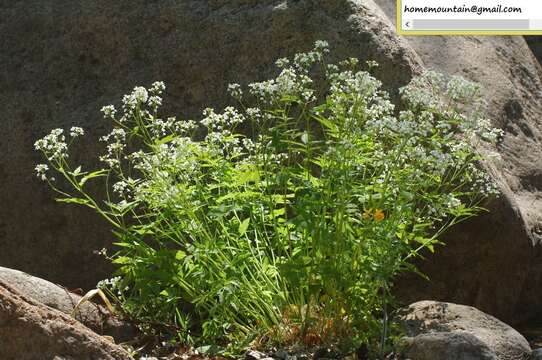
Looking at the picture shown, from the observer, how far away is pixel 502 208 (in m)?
5.46

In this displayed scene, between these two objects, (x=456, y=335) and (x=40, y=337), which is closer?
(x=40, y=337)

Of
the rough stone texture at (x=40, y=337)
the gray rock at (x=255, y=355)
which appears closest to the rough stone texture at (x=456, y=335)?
the gray rock at (x=255, y=355)

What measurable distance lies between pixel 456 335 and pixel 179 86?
100 inches

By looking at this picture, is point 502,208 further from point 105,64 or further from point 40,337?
point 40,337

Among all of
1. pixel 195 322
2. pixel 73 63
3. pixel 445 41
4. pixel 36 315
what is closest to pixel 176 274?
pixel 195 322

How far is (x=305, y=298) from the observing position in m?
4.67

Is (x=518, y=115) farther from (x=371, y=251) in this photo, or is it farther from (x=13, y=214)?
(x=13, y=214)

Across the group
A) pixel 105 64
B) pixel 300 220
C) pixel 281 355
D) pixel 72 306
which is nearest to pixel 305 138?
pixel 300 220

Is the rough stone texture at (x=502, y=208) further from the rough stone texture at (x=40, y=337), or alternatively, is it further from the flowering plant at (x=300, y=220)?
the rough stone texture at (x=40, y=337)

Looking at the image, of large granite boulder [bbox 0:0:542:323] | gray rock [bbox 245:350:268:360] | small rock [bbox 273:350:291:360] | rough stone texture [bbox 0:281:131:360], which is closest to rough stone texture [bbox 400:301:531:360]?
small rock [bbox 273:350:291:360]

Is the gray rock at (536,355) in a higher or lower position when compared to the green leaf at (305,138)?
lower

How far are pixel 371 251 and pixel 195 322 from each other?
131 centimetres

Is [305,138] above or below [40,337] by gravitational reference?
above

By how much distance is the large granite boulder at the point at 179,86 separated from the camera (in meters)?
5.56
